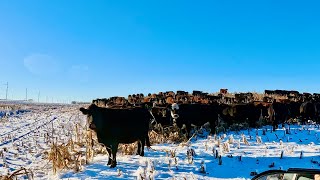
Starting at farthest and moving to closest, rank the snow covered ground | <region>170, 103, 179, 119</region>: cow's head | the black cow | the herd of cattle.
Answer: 1. <region>170, 103, 179, 119</region>: cow's head
2. the herd of cattle
3. the black cow
4. the snow covered ground

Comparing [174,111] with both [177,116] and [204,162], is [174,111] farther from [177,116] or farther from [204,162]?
[204,162]

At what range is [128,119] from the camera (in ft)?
30.5

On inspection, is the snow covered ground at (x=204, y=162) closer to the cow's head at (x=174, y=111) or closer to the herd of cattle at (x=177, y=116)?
the herd of cattle at (x=177, y=116)

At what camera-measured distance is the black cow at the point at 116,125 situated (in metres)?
8.56

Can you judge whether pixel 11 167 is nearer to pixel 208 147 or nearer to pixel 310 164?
pixel 208 147

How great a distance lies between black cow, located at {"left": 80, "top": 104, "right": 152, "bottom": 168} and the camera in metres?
8.56

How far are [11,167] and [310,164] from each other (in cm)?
750

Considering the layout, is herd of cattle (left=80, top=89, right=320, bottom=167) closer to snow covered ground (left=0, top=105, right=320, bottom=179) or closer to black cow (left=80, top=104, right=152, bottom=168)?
black cow (left=80, top=104, right=152, bottom=168)

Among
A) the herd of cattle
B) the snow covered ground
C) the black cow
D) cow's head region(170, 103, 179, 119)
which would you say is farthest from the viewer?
cow's head region(170, 103, 179, 119)

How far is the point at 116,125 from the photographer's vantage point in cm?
897

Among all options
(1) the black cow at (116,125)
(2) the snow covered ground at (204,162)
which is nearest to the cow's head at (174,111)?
(2) the snow covered ground at (204,162)

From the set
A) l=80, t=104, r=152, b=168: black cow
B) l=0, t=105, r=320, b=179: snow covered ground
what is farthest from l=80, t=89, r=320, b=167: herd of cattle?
l=0, t=105, r=320, b=179: snow covered ground

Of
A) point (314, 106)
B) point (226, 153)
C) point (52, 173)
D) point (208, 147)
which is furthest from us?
point (314, 106)

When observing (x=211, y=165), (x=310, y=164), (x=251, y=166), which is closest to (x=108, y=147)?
(x=211, y=165)
